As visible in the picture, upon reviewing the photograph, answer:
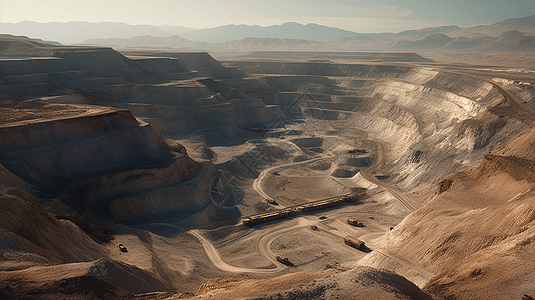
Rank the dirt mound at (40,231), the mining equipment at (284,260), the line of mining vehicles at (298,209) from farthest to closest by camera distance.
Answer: the line of mining vehicles at (298,209) → the mining equipment at (284,260) → the dirt mound at (40,231)

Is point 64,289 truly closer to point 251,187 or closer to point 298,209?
point 298,209

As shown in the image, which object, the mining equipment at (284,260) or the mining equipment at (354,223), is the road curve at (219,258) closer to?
the mining equipment at (284,260)

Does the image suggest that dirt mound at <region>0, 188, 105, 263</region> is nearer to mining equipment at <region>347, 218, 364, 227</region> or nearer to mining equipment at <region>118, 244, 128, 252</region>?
mining equipment at <region>118, 244, 128, 252</region>

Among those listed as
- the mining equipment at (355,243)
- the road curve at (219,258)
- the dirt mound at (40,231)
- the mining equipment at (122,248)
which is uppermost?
the dirt mound at (40,231)

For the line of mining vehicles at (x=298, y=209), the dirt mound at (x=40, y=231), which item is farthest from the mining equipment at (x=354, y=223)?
the dirt mound at (x=40, y=231)

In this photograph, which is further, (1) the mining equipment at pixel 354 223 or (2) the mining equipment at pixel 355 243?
(1) the mining equipment at pixel 354 223

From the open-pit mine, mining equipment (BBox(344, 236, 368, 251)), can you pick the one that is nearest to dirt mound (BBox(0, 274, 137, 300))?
the open-pit mine

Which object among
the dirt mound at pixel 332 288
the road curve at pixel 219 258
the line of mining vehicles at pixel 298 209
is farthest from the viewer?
the line of mining vehicles at pixel 298 209

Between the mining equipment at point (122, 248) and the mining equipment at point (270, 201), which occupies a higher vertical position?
the mining equipment at point (122, 248)
